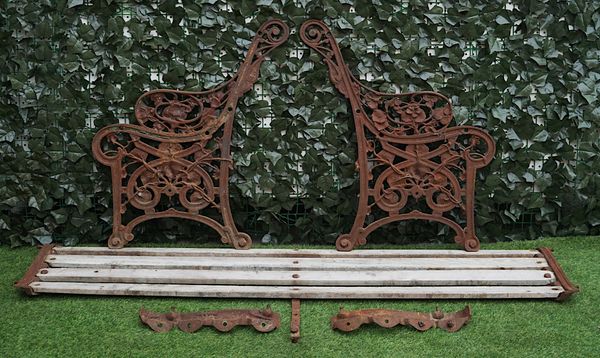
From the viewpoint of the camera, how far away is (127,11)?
316 cm

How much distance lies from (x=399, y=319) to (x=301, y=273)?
0.54 meters

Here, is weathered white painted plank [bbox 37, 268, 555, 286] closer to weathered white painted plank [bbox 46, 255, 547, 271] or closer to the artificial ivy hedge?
weathered white painted plank [bbox 46, 255, 547, 271]

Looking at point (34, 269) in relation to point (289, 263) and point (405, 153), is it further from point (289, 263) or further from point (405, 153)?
point (405, 153)

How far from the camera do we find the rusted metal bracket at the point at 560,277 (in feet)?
9.02

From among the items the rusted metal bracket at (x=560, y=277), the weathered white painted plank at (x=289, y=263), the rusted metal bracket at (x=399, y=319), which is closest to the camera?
the rusted metal bracket at (x=399, y=319)

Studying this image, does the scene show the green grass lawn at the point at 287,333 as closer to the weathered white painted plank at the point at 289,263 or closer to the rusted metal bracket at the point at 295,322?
the rusted metal bracket at the point at 295,322

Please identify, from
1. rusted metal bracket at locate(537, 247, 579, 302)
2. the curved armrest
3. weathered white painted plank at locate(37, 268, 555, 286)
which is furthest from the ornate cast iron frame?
rusted metal bracket at locate(537, 247, 579, 302)

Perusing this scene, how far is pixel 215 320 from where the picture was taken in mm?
2559

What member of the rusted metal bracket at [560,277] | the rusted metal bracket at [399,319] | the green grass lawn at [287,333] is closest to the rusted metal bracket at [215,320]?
the green grass lawn at [287,333]

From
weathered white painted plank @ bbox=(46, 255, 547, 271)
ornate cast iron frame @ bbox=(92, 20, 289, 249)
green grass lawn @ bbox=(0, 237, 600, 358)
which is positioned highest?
ornate cast iron frame @ bbox=(92, 20, 289, 249)

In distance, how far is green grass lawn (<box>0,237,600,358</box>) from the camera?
243 centimetres

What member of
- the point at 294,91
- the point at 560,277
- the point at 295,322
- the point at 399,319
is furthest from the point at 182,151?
the point at 560,277

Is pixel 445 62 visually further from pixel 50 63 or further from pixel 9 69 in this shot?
pixel 9 69

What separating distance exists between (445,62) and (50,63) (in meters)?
2.02
